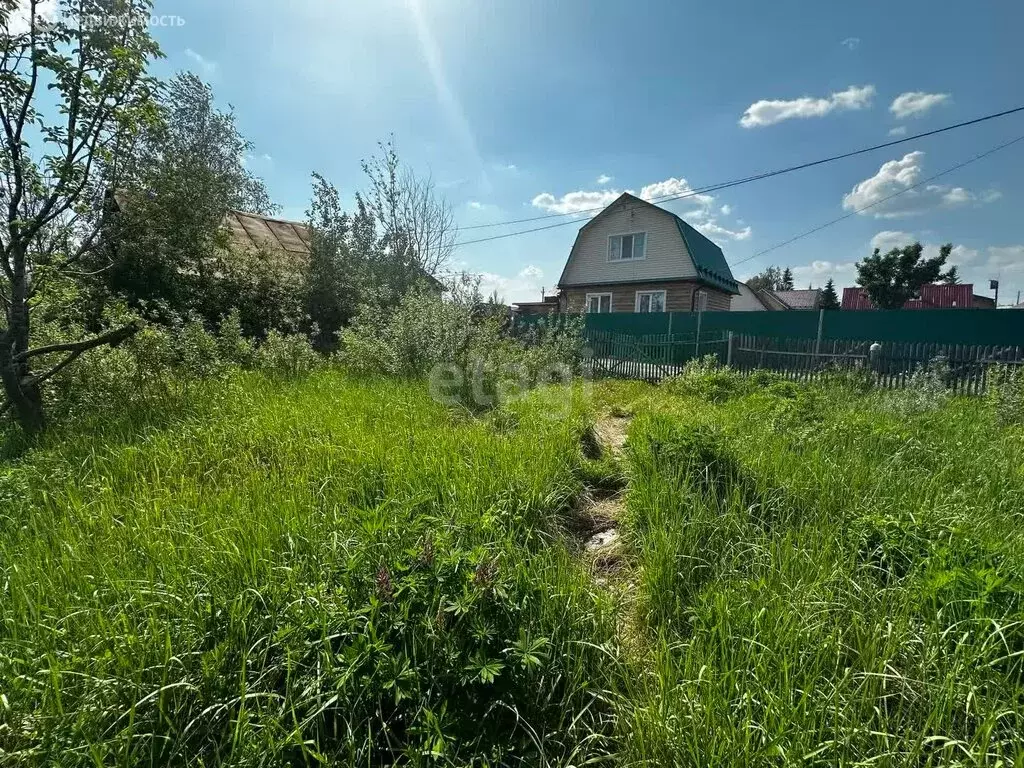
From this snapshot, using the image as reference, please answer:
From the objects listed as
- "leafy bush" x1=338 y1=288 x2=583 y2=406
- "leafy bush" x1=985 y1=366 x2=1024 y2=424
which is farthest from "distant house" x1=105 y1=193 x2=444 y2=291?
"leafy bush" x1=985 y1=366 x2=1024 y2=424

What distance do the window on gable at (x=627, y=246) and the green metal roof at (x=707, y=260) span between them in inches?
67.0

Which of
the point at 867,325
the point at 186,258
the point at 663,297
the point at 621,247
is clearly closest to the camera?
the point at 186,258

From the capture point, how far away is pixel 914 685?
1.33m

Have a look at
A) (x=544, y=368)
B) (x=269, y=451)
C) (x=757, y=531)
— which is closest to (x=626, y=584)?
(x=757, y=531)

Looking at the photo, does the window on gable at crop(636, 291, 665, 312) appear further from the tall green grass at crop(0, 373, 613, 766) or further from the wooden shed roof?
the tall green grass at crop(0, 373, 613, 766)

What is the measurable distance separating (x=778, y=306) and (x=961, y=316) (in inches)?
1064

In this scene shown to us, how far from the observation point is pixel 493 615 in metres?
1.40

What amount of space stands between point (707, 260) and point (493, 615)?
20258mm

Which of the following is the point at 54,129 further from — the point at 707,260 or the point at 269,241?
the point at 707,260

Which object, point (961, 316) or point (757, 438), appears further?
point (961, 316)

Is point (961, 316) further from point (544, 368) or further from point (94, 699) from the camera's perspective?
point (94, 699)

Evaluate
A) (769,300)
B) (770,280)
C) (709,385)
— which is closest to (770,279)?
(770,280)

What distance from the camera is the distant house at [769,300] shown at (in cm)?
2467

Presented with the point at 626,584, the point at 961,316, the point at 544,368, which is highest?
the point at 961,316
